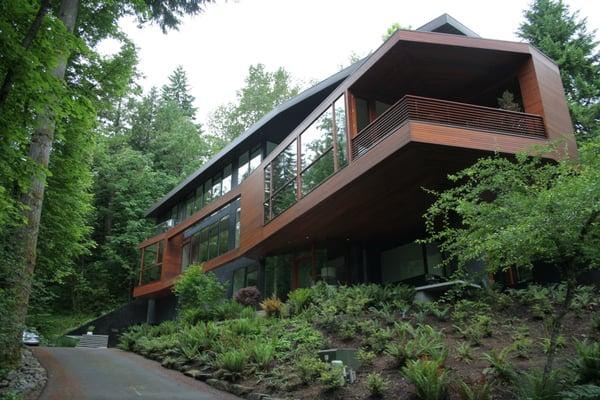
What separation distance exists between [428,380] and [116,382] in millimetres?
6035

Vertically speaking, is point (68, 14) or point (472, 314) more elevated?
point (68, 14)

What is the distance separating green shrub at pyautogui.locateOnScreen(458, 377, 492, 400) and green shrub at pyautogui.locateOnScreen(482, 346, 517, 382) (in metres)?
0.44

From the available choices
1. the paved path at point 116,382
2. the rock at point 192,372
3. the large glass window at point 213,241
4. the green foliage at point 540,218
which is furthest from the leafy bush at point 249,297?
the green foliage at point 540,218

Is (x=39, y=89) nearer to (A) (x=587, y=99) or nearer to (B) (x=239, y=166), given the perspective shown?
(B) (x=239, y=166)

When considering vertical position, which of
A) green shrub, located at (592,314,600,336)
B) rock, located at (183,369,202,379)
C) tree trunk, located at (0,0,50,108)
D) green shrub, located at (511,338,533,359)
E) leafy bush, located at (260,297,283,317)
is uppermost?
tree trunk, located at (0,0,50,108)

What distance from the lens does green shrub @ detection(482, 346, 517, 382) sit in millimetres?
6359

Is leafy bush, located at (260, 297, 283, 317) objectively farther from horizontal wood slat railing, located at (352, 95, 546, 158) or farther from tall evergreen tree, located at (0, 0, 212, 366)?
tall evergreen tree, located at (0, 0, 212, 366)

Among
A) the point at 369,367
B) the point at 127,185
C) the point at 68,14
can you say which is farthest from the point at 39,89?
the point at 127,185

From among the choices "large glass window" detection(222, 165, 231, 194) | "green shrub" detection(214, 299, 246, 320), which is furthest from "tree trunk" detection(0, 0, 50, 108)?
"large glass window" detection(222, 165, 231, 194)

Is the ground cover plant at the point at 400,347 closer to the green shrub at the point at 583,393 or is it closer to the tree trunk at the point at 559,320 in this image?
the green shrub at the point at 583,393

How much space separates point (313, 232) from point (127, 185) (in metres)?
20.9

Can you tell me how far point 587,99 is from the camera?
68.2 ft

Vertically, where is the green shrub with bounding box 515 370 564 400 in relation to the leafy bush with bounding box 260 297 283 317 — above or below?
below

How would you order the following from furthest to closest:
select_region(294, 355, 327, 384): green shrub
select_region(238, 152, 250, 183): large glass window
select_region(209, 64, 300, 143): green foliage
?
select_region(209, 64, 300, 143): green foliage → select_region(238, 152, 250, 183): large glass window → select_region(294, 355, 327, 384): green shrub
